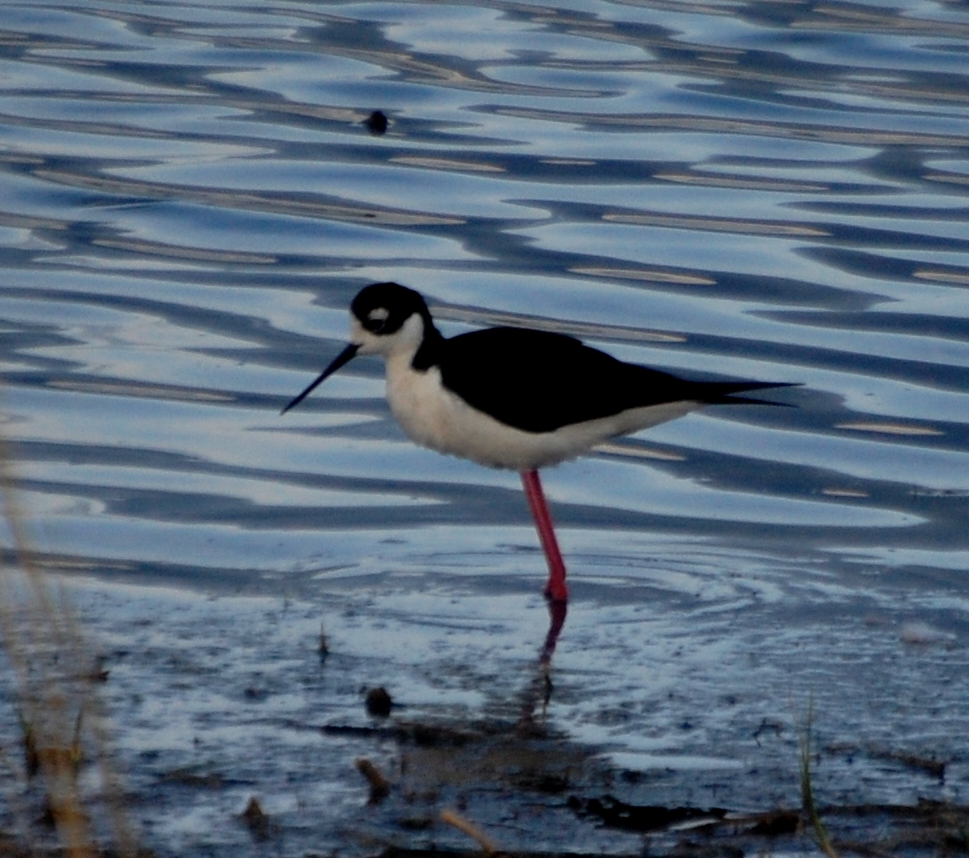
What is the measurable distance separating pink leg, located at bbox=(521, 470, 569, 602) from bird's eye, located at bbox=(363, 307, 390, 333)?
755 millimetres

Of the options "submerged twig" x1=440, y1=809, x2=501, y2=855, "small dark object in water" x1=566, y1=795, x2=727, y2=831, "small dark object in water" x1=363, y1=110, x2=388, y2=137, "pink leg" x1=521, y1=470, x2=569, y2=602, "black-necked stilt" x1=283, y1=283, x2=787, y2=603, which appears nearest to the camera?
"submerged twig" x1=440, y1=809, x2=501, y2=855

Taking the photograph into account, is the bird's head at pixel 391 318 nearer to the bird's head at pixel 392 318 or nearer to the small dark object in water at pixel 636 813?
the bird's head at pixel 392 318

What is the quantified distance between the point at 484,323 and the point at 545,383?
3145mm

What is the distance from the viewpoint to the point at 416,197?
1302 cm

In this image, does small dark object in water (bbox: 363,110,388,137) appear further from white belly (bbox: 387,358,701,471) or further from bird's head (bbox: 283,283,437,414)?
white belly (bbox: 387,358,701,471)

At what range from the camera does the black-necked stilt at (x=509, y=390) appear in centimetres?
740

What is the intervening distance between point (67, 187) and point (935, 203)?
17.0 ft

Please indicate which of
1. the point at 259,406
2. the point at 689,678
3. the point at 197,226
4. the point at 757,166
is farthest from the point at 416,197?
the point at 689,678

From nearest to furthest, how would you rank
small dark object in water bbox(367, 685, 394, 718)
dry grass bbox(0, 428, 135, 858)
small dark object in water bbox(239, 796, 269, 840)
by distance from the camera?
dry grass bbox(0, 428, 135, 858) → small dark object in water bbox(239, 796, 269, 840) → small dark object in water bbox(367, 685, 394, 718)

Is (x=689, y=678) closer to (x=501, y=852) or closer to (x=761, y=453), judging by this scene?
(x=501, y=852)

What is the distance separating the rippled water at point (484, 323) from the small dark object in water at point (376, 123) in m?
0.12

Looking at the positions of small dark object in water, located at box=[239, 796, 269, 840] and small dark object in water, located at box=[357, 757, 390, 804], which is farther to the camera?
small dark object in water, located at box=[357, 757, 390, 804]

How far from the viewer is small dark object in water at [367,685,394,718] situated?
5785 millimetres

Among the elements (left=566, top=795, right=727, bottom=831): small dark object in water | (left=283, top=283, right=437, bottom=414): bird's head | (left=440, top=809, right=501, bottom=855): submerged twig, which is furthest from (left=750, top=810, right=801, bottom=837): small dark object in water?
(left=283, top=283, right=437, bottom=414): bird's head
